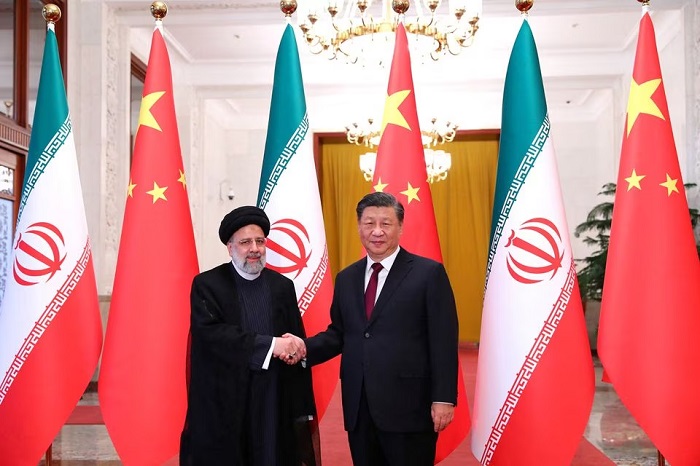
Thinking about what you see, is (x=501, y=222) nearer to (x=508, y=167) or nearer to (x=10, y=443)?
(x=508, y=167)

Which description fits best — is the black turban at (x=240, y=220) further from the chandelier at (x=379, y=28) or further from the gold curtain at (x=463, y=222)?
the gold curtain at (x=463, y=222)

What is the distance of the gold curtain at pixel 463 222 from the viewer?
1085 cm

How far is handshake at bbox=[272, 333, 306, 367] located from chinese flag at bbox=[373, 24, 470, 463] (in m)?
0.70

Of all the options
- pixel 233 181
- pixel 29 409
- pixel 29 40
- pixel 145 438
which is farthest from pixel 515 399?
pixel 233 181

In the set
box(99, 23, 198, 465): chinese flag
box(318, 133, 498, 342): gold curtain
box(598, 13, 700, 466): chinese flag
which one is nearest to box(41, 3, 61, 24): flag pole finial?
box(99, 23, 198, 465): chinese flag

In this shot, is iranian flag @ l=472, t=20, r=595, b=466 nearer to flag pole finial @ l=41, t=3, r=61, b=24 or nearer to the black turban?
the black turban

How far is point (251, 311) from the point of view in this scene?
8.00 ft

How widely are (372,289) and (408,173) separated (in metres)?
0.70

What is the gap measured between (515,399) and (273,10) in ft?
16.4

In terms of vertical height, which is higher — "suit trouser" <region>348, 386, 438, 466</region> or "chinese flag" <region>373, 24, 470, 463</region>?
"chinese flag" <region>373, 24, 470, 463</region>

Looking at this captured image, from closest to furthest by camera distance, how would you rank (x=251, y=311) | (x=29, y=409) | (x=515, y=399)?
(x=251, y=311) → (x=515, y=399) → (x=29, y=409)

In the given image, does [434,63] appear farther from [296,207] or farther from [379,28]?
[296,207]

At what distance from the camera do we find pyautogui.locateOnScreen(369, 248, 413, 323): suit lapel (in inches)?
90.0

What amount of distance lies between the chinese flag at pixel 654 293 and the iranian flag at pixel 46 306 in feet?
6.86
